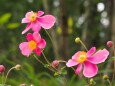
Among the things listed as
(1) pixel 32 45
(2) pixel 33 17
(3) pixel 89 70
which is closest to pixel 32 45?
(1) pixel 32 45

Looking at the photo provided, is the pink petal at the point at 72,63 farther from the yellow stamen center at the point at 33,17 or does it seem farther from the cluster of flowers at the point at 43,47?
the yellow stamen center at the point at 33,17

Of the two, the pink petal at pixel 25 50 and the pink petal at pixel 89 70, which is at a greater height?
the pink petal at pixel 25 50

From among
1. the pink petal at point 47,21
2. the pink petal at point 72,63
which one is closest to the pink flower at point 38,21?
the pink petal at point 47,21

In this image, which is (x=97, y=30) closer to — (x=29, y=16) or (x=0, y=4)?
(x=0, y=4)

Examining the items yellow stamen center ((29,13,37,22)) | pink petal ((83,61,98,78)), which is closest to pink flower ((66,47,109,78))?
pink petal ((83,61,98,78))

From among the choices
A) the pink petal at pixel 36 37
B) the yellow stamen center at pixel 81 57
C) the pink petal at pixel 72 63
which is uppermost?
the pink petal at pixel 36 37

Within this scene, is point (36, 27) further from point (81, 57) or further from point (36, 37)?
point (81, 57)

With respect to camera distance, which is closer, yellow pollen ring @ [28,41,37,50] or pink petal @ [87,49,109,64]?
pink petal @ [87,49,109,64]

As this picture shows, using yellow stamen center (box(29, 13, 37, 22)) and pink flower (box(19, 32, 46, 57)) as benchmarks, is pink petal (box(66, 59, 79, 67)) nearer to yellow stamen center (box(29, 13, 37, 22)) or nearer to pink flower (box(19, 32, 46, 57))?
pink flower (box(19, 32, 46, 57))

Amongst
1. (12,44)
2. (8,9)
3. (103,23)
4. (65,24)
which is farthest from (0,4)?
(65,24)
